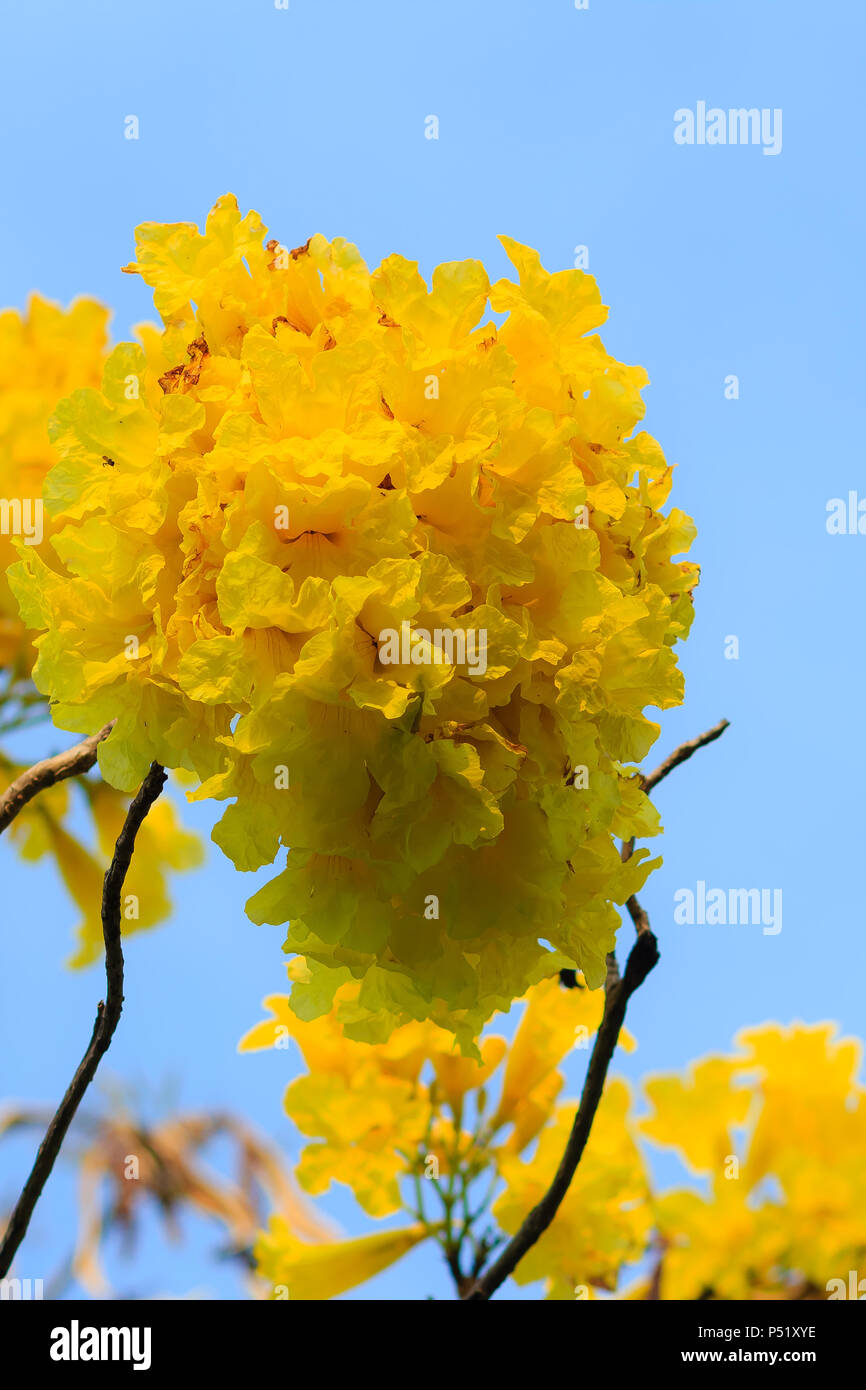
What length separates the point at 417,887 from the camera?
0.70 metres

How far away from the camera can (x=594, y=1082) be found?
901mm

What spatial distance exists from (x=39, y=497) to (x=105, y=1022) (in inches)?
34.5

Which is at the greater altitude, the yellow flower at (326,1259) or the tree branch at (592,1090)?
the tree branch at (592,1090)

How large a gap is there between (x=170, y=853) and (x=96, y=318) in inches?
29.2

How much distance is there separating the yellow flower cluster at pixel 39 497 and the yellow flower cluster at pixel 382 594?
75 centimetres

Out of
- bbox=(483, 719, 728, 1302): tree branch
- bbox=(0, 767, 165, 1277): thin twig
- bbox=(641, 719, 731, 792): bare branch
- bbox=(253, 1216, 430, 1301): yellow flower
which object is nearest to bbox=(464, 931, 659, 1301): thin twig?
bbox=(483, 719, 728, 1302): tree branch

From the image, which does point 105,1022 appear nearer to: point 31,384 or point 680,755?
point 680,755

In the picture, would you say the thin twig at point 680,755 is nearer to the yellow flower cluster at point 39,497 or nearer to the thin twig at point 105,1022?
the thin twig at point 105,1022

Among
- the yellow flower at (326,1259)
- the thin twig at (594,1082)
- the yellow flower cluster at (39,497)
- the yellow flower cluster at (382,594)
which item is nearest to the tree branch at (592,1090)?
the thin twig at (594,1082)

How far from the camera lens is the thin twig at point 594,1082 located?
89 centimetres

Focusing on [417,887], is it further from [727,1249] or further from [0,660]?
[727,1249]

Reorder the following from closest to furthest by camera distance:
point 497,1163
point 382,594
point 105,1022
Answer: point 382,594, point 105,1022, point 497,1163

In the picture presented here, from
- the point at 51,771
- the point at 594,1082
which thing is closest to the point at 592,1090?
the point at 594,1082
